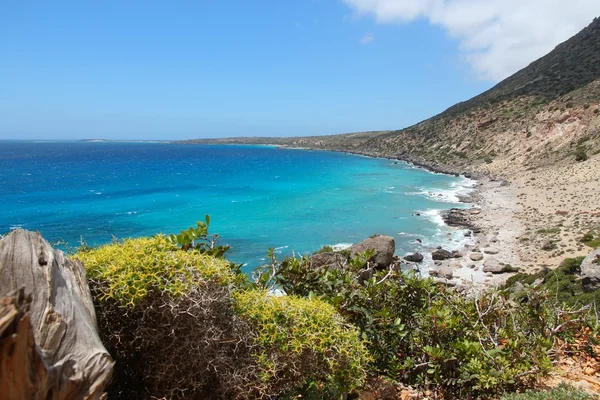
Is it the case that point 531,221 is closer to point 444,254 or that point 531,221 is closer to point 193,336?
point 444,254

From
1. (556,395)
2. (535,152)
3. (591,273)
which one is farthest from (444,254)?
(535,152)

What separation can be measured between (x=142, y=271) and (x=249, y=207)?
47431mm

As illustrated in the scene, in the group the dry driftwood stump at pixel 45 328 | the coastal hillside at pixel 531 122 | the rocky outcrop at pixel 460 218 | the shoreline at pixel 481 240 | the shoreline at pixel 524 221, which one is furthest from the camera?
the coastal hillside at pixel 531 122

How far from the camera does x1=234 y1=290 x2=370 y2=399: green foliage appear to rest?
3895 mm

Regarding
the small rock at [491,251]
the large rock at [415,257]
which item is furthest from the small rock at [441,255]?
the small rock at [491,251]

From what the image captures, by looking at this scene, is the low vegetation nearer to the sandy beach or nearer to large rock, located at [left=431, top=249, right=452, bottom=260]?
the sandy beach

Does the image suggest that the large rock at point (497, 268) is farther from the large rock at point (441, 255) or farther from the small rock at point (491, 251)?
the large rock at point (441, 255)

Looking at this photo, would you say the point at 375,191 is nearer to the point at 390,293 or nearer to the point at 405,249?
the point at 405,249

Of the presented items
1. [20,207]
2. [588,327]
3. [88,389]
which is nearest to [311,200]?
[20,207]

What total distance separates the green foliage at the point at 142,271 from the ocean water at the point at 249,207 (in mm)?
25125

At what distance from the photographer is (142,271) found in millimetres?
3289

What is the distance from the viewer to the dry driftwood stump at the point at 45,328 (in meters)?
1.93

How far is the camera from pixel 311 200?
5531 cm

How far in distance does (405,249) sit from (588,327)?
25865 mm
